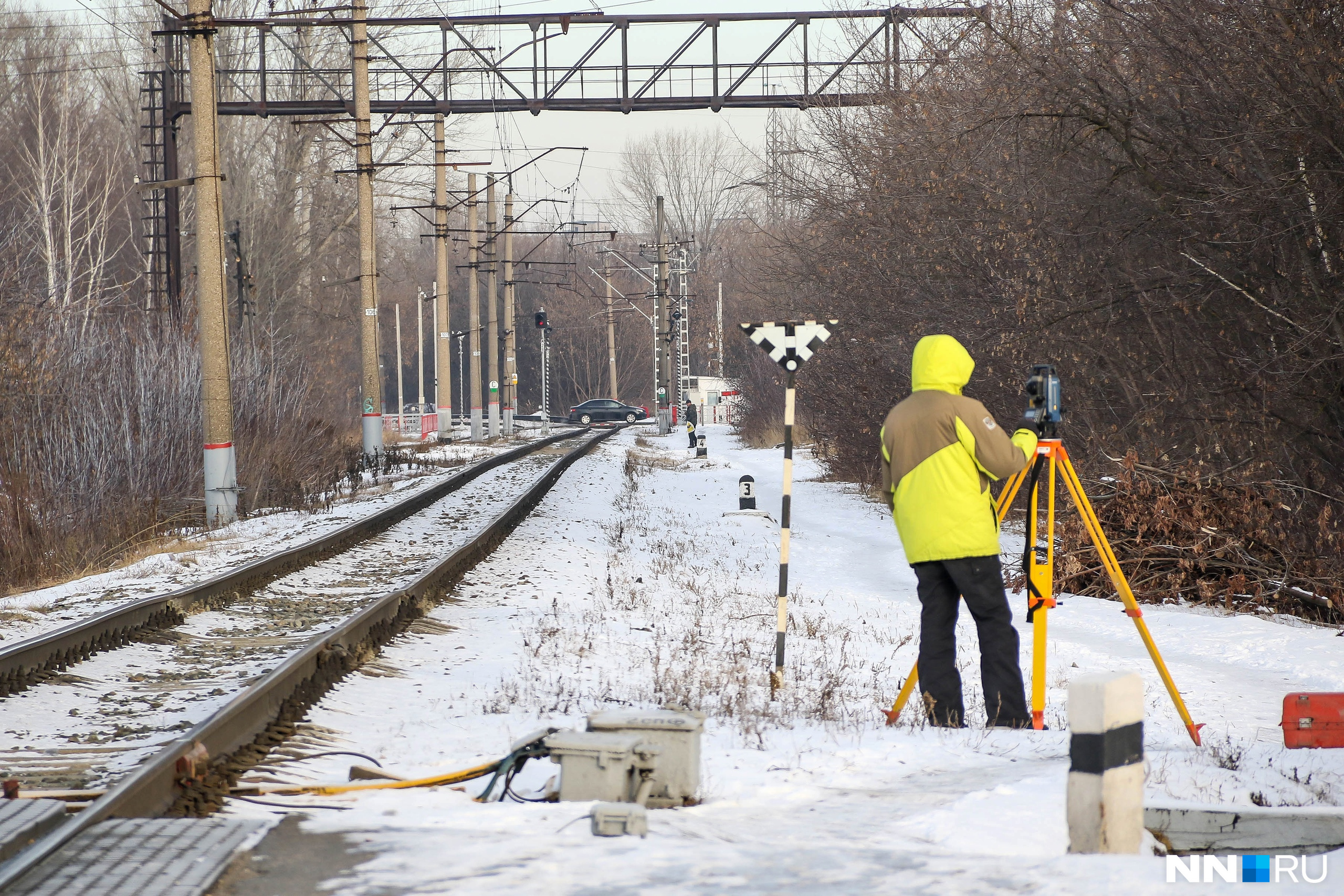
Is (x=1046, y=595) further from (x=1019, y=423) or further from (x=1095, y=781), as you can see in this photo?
(x=1019, y=423)

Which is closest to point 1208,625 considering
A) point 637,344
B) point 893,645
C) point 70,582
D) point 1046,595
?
point 893,645

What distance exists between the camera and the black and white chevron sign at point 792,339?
28.9 feet

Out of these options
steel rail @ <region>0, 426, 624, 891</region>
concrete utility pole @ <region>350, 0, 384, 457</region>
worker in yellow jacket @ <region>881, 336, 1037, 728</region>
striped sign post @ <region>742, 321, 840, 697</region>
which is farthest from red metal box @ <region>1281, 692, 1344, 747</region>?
concrete utility pole @ <region>350, 0, 384, 457</region>

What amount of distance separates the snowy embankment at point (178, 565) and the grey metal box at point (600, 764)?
5858 mm

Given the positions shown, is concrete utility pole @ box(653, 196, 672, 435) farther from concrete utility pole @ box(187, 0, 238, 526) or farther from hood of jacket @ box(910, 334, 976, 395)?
hood of jacket @ box(910, 334, 976, 395)

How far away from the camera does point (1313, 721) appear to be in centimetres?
673

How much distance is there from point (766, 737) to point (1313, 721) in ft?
8.90

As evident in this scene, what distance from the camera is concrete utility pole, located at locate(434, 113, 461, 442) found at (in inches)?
1667

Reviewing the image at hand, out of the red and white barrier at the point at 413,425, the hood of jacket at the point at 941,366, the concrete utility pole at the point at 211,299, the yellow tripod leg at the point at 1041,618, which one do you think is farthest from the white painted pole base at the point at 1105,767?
the red and white barrier at the point at 413,425

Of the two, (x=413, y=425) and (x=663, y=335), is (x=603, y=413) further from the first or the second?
(x=663, y=335)

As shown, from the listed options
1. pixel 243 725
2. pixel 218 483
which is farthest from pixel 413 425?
pixel 243 725

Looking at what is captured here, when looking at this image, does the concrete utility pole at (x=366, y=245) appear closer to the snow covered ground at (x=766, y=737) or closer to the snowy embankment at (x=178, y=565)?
the snowy embankment at (x=178, y=565)

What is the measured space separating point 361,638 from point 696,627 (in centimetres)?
259

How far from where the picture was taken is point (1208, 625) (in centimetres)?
1114
